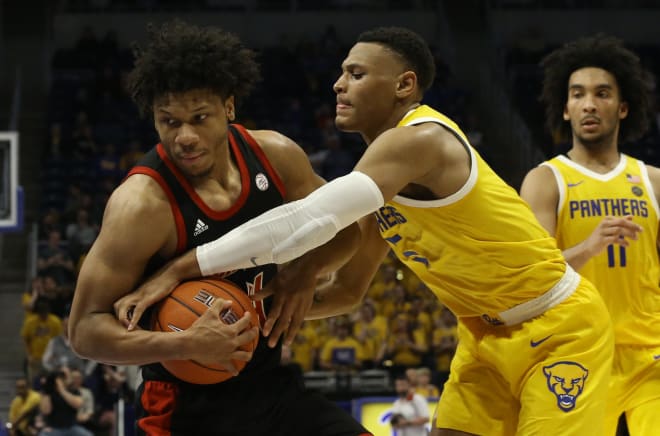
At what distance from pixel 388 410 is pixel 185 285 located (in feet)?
20.3

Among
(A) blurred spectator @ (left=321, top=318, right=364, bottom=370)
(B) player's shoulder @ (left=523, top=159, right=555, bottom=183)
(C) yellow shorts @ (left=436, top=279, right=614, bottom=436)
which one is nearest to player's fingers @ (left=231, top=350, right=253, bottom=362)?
(C) yellow shorts @ (left=436, top=279, right=614, bottom=436)

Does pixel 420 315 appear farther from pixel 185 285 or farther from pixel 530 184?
pixel 185 285

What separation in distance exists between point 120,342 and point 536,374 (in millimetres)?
1537

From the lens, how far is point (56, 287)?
11.6m

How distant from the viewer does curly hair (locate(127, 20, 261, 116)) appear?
3701 mm

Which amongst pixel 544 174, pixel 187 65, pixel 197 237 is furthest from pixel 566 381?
pixel 187 65

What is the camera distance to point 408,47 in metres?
4.17

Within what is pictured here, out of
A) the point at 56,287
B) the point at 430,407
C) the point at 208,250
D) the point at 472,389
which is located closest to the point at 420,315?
the point at 430,407

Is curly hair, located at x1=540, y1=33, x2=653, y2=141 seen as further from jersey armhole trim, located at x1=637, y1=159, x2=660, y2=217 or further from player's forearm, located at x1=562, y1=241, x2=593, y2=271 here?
player's forearm, located at x1=562, y1=241, x2=593, y2=271

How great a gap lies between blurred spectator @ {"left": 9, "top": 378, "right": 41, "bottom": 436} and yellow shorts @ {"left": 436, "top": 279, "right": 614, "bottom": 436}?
6.18 m

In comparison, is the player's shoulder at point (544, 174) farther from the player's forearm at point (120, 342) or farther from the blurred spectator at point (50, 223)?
the blurred spectator at point (50, 223)

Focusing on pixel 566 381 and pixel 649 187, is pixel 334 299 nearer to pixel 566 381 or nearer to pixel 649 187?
pixel 566 381

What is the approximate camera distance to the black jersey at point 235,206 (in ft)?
12.0

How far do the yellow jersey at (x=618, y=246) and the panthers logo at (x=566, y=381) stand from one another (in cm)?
90
